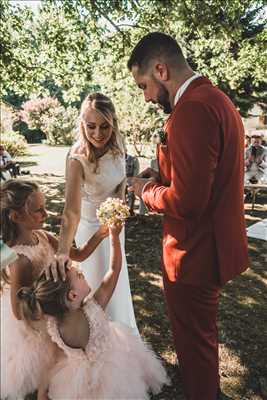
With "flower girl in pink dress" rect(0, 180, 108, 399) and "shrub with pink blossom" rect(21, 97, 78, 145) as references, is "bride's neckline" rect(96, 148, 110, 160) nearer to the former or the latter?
"flower girl in pink dress" rect(0, 180, 108, 399)

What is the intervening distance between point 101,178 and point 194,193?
118 centimetres

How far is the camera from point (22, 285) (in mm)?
2256

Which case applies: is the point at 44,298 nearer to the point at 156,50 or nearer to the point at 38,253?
the point at 38,253

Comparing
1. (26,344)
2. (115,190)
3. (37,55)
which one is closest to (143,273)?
(115,190)

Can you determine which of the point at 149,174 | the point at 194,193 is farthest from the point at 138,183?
the point at 194,193

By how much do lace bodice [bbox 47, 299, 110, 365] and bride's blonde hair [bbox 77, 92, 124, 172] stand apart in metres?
1.12

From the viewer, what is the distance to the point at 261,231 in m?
7.18

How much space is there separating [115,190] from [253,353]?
2077 millimetres

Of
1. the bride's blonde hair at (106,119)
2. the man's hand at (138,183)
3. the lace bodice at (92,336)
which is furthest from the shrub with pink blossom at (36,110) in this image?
the lace bodice at (92,336)

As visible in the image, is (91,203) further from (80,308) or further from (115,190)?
(80,308)

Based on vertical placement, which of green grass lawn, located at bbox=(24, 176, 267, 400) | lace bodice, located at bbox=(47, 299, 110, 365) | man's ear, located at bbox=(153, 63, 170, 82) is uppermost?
man's ear, located at bbox=(153, 63, 170, 82)

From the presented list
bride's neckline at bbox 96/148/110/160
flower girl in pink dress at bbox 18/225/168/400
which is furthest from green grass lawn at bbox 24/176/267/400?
bride's neckline at bbox 96/148/110/160

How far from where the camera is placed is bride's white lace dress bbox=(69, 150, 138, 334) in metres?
2.92

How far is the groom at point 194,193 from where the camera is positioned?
1.88 meters
